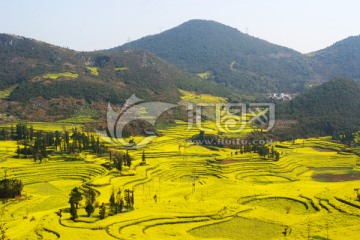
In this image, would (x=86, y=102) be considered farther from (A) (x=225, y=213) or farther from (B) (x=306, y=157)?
(A) (x=225, y=213)

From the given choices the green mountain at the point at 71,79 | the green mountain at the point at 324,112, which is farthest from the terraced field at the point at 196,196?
the green mountain at the point at 71,79

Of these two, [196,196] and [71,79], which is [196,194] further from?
[71,79]

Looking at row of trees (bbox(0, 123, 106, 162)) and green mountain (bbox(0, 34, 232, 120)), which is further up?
green mountain (bbox(0, 34, 232, 120))

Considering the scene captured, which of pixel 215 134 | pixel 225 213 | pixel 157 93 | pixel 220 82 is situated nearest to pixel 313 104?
pixel 215 134

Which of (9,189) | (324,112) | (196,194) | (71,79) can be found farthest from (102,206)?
(71,79)

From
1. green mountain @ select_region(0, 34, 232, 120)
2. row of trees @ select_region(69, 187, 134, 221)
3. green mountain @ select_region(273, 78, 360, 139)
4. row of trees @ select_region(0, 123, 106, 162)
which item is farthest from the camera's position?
green mountain @ select_region(0, 34, 232, 120)

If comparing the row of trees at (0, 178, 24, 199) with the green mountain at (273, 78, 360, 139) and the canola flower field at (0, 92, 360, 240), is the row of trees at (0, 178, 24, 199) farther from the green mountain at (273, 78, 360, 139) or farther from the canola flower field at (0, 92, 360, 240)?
the green mountain at (273, 78, 360, 139)

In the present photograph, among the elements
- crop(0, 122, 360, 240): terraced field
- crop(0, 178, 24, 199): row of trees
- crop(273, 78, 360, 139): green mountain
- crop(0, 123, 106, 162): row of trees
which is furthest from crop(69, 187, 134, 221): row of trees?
crop(273, 78, 360, 139): green mountain
